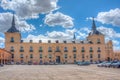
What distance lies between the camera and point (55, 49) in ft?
298

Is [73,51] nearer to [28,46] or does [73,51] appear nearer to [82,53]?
[82,53]

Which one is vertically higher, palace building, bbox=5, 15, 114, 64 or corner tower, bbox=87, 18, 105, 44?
corner tower, bbox=87, 18, 105, 44

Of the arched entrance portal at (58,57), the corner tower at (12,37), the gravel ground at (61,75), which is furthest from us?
the arched entrance portal at (58,57)

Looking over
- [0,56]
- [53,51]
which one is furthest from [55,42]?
[0,56]

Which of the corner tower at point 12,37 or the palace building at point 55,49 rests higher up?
the corner tower at point 12,37

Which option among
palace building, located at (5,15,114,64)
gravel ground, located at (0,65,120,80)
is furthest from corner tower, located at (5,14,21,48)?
gravel ground, located at (0,65,120,80)

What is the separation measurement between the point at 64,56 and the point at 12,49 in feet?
71.1

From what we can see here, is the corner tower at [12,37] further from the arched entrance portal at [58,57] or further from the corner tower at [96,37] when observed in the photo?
the corner tower at [96,37]

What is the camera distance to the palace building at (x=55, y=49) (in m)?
87.4

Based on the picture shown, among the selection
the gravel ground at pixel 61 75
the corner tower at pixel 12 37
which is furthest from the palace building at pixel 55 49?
the gravel ground at pixel 61 75

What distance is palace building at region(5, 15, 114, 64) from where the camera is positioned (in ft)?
287

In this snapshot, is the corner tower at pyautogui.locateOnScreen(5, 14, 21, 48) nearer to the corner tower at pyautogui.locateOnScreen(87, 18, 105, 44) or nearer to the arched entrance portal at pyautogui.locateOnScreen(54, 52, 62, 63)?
the arched entrance portal at pyautogui.locateOnScreen(54, 52, 62, 63)

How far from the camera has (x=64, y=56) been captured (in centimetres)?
9119

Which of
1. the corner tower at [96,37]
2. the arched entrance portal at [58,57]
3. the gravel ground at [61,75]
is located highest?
the corner tower at [96,37]
